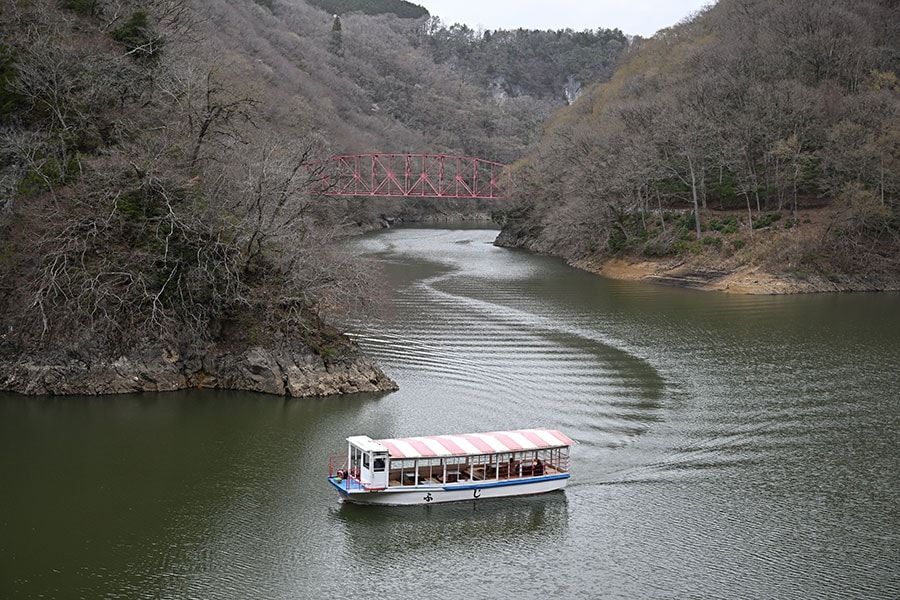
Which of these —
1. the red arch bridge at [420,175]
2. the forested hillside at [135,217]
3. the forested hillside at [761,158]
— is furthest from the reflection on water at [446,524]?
the red arch bridge at [420,175]

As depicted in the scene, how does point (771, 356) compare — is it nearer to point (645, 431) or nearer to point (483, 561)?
point (645, 431)

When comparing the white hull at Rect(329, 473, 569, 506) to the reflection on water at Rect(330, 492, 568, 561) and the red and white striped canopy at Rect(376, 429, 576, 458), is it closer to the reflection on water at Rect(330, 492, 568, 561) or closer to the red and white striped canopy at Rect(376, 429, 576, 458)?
the reflection on water at Rect(330, 492, 568, 561)

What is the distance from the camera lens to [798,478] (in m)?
25.4

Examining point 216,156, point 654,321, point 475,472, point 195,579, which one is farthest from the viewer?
point 654,321

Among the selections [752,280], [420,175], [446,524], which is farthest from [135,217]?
[420,175]

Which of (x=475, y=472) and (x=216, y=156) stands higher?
(x=216, y=156)

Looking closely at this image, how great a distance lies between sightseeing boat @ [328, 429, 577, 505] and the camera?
23453 mm

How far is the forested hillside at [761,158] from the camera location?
61625 millimetres

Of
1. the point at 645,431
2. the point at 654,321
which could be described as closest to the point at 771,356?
the point at 654,321

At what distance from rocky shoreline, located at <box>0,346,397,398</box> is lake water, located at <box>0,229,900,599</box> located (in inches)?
27.2

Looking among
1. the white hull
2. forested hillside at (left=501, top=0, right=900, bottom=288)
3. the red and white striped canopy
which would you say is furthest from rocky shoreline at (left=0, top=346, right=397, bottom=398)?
forested hillside at (left=501, top=0, right=900, bottom=288)

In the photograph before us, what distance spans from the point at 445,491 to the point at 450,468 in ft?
3.58

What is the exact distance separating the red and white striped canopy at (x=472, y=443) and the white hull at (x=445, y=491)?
856 mm

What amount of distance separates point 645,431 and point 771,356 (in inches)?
527
